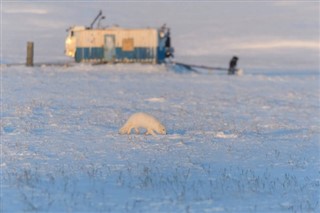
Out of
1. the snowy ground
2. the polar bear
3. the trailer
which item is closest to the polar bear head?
the polar bear

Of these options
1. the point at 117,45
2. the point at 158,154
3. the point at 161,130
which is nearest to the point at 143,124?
the point at 161,130

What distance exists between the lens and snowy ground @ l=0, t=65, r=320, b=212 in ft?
28.6

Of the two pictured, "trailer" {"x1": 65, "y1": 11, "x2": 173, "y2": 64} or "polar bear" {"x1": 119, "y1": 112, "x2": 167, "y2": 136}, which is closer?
"polar bear" {"x1": 119, "y1": 112, "x2": 167, "y2": 136}

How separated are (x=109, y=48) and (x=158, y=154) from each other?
3325cm

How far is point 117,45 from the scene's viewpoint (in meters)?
45.1

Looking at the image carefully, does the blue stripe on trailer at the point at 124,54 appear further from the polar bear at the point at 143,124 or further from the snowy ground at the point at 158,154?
the polar bear at the point at 143,124

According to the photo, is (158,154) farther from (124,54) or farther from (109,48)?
(109,48)

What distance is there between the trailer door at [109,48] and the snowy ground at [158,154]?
17430 mm

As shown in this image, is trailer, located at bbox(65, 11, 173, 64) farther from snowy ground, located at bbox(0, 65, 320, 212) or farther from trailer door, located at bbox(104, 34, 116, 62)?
snowy ground, located at bbox(0, 65, 320, 212)

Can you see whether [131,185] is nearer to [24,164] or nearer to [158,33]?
[24,164]

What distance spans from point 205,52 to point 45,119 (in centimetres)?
8315

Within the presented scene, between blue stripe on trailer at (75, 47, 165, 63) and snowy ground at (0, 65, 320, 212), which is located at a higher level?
blue stripe on trailer at (75, 47, 165, 63)

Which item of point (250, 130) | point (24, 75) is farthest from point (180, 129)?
point (24, 75)

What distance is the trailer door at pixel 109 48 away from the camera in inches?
1777
